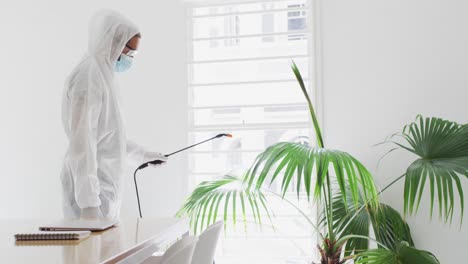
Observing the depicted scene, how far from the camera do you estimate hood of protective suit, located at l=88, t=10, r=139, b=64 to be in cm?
256

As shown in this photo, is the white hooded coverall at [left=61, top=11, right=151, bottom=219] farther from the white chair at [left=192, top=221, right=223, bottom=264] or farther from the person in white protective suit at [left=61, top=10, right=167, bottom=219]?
the white chair at [left=192, top=221, right=223, bottom=264]

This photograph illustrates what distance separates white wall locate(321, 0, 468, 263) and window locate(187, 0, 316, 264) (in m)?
0.19

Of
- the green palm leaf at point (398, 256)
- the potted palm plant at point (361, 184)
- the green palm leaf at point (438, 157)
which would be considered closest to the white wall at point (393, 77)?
the potted palm plant at point (361, 184)

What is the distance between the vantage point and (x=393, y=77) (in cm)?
323

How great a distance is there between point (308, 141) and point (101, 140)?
1.38m

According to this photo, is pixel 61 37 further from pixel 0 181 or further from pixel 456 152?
pixel 456 152

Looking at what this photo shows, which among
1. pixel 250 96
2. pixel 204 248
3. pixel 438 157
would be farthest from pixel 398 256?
pixel 250 96

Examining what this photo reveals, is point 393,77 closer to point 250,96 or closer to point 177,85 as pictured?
point 250,96

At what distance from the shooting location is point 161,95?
348 centimetres

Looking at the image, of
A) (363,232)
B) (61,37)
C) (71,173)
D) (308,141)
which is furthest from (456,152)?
(61,37)

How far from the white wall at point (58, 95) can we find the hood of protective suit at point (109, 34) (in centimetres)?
87

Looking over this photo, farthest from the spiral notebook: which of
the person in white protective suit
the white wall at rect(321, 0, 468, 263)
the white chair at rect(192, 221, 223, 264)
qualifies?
the white wall at rect(321, 0, 468, 263)

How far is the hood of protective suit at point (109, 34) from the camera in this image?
2.56 meters

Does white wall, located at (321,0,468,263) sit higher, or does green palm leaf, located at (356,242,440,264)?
white wall, located at (321,0,468,263)
